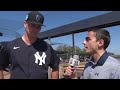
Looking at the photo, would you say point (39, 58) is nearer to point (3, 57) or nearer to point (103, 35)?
point (3, 57)

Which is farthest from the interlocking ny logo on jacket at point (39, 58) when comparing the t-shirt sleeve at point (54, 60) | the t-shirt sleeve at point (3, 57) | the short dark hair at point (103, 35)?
the short dark hair at point (103, 35)

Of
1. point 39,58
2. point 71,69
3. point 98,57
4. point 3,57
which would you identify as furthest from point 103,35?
point 3,57

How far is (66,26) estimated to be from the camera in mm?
3299

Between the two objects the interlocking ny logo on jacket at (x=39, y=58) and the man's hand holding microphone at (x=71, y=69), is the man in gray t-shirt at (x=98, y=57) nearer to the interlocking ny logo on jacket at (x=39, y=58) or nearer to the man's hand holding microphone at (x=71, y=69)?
the man's hand holding microphone at (x=71, y=69)

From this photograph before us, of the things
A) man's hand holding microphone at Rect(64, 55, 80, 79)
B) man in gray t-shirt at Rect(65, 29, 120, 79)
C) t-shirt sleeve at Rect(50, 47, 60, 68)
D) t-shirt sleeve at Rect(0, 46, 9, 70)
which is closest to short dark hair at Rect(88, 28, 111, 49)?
man in gray t-shirt at Rect(65, 29, 120, 79)

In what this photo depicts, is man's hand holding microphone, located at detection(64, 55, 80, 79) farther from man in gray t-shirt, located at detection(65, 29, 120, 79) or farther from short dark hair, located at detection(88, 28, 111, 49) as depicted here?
short dark hair, located at detection(88, 28, 111, 49)

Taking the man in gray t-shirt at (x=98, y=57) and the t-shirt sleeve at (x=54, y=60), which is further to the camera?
the t-shirt sleeve at (x=54, y=60)

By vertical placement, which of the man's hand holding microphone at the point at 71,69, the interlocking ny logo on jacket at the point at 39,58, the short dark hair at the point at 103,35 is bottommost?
the man's hand holding microphone at the point at 71,69

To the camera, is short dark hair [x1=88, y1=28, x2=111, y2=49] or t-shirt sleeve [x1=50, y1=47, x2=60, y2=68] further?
t-shirt sleeve [x1=50, y1=47, x2=60, y2=68]

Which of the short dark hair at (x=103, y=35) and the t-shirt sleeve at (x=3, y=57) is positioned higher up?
the short dark hair at (x=103, y=35)

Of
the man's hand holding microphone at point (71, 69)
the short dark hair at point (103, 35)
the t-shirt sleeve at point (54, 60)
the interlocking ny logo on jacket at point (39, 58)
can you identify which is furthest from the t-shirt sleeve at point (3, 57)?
the short dark hair at point (103, 35)
